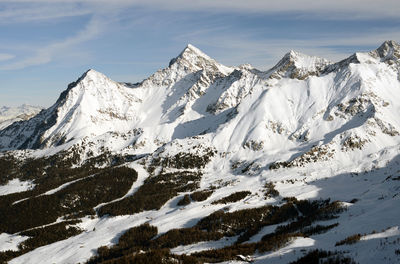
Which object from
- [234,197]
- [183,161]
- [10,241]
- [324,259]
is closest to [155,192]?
[183,161]

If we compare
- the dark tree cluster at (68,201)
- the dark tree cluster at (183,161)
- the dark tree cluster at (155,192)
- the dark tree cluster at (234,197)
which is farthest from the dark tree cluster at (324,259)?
the dark tree cluster at (183,161)

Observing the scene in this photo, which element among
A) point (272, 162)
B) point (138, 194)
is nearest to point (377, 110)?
point (272, 162)

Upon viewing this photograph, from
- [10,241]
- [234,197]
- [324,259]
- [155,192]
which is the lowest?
[10,241]

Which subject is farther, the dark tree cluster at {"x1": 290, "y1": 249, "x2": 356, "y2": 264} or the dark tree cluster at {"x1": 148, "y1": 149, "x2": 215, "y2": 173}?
the dark tree cluster at {"x1": 148, "y1": 149, "x2": 215, "y2": 173}

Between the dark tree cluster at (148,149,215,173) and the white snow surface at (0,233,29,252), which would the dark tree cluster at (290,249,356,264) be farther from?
the dark tree cluster at (148,149,215,173)

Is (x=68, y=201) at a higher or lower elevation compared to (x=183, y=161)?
lower

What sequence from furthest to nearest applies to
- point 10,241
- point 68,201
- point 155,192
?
point 68,201, point 155,192, point 10,241

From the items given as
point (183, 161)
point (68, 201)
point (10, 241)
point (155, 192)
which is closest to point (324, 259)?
point (10, 241)

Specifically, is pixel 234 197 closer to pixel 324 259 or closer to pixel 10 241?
pixel 10 241

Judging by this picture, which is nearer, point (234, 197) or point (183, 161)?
point (234, 197)

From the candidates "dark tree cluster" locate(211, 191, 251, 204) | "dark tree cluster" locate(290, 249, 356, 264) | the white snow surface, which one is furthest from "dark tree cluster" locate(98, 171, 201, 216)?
"dark tree cluster" locate(290, 249, 356, 264)

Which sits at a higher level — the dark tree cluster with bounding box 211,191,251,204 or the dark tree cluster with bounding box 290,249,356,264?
the dark tree cluster with bounding box 290,249,356,264

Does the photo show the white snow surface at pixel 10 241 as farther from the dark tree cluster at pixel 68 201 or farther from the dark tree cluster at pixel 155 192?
the dark tree cluster at pixel 155 192

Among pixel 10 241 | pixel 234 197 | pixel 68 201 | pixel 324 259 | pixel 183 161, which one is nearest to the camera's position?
pixel 324 259
